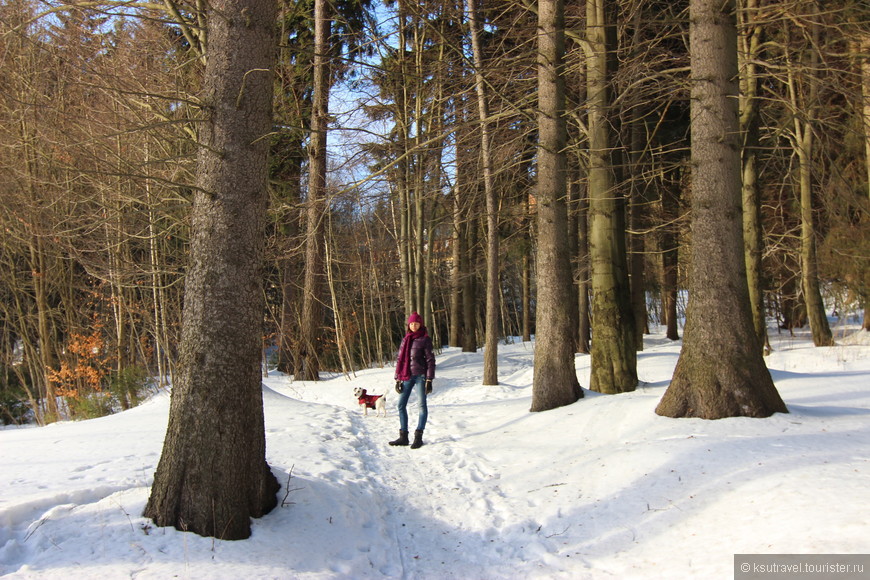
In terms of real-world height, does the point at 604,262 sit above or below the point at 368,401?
above

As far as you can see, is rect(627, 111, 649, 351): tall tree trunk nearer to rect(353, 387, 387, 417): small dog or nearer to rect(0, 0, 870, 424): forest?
rect(0, 0, 870, 424): forest

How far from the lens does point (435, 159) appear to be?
15.3 m

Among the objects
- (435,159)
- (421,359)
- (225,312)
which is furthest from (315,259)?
(225,312)

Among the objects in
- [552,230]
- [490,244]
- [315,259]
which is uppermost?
[315,259]

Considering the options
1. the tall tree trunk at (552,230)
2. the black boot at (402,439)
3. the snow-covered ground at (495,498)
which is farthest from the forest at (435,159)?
the black boot at (402,439)

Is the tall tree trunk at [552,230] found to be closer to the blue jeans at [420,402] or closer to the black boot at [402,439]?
the blue jeans at [420,402]

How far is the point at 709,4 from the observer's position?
23.6ft

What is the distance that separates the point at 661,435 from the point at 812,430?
1.44 meters

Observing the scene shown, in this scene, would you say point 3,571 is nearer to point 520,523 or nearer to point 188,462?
point 188,462

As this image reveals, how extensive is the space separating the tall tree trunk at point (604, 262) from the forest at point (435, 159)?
0.16 ft

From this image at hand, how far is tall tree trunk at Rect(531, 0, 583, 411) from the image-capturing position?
903 centimetres

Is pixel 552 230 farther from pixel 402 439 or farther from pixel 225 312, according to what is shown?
pixel 225 312

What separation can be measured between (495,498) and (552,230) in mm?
4588

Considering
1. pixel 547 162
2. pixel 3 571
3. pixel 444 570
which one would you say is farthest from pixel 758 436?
pixel 3 571
